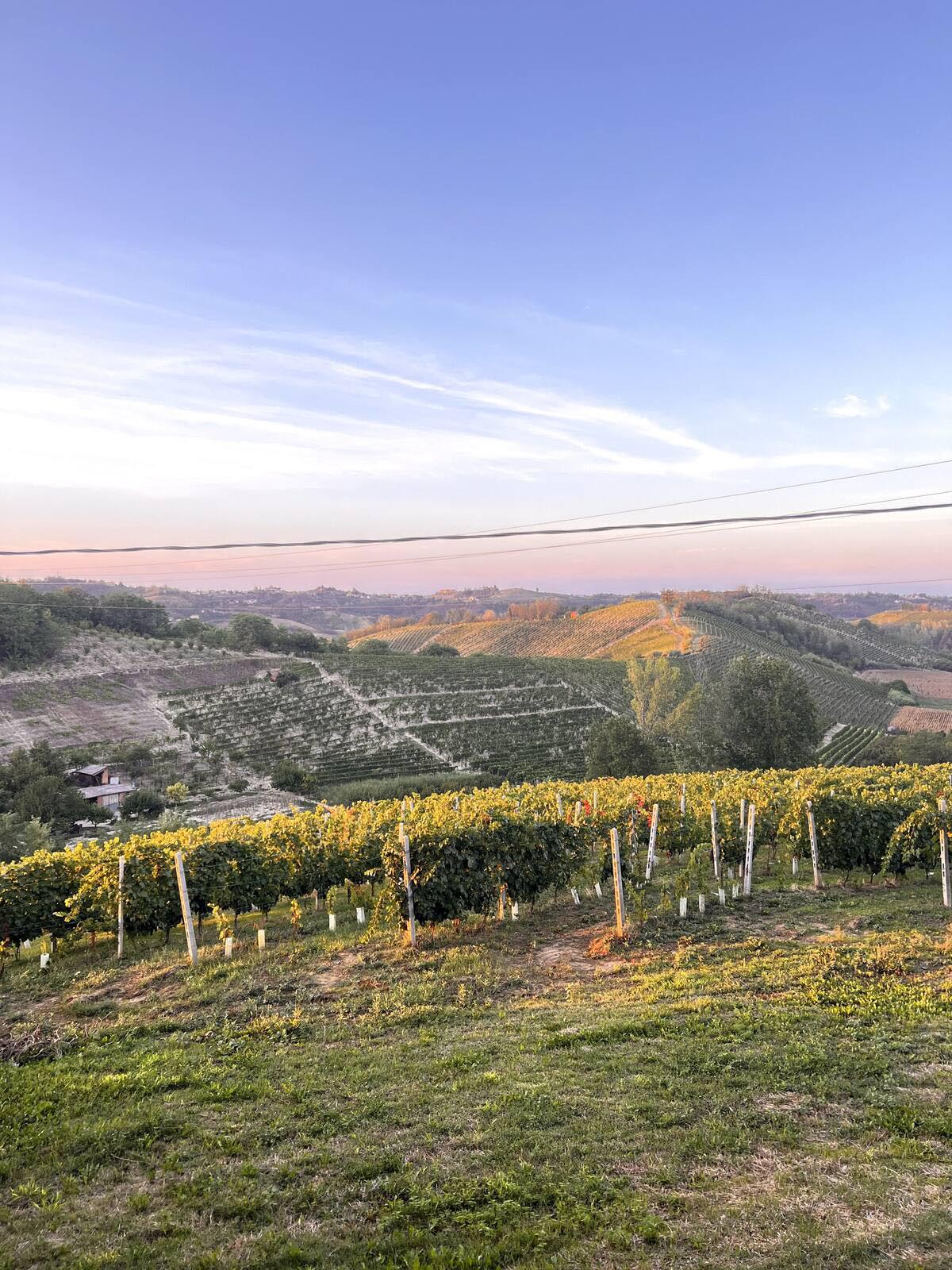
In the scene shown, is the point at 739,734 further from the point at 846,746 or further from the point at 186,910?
the point at 186,910

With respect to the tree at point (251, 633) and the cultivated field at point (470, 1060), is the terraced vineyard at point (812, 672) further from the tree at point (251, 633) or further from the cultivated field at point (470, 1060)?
the cultivated field at point (470, 1060)

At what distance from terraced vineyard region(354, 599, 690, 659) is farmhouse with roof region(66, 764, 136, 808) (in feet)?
196

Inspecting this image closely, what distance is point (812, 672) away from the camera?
3275 inches

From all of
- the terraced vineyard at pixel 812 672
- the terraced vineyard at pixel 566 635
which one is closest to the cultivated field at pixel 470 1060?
the terraced vineyard at pixel 812 672

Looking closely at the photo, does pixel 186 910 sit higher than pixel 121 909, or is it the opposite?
pixel 186 910

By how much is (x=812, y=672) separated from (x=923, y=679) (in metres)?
26.1

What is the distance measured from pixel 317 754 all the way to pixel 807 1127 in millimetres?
52292

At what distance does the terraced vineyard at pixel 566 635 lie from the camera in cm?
10106

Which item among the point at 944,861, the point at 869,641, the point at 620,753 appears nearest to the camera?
the point at 944,861

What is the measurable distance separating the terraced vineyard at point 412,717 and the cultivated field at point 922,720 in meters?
27.0

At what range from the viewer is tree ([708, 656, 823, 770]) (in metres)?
45.9

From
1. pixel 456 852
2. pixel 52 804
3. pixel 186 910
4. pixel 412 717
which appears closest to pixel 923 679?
pixel 412 717

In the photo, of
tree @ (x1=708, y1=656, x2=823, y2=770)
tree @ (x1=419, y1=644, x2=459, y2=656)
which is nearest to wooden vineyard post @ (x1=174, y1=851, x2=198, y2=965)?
tree @ (x1=708, y1=656, x2=823, y2=770)

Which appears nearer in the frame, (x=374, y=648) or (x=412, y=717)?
(x=412, y=717)
